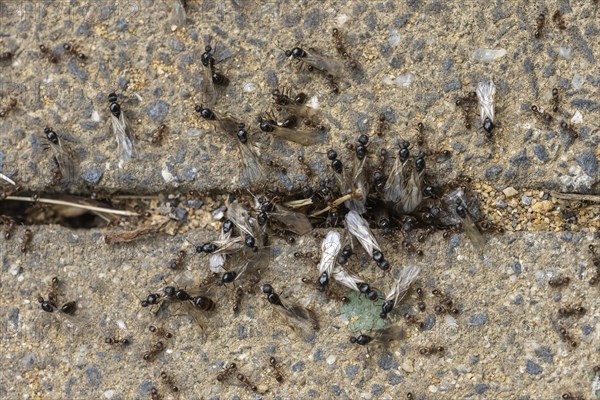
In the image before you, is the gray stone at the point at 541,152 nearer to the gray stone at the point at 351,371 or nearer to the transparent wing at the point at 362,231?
the transparent wing at the point at 362,231

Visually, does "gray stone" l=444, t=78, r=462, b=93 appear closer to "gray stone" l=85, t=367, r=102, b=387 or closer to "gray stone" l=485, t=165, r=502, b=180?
"gray stone" l=485, t=165, r=502, b=180

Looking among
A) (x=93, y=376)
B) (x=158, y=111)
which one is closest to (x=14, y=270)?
(x=93, y=376)

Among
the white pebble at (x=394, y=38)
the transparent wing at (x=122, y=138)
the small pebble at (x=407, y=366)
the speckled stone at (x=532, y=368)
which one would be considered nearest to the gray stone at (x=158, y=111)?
the transparent wing at (x=122, y=138)

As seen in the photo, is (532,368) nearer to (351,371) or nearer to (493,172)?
(351,371)

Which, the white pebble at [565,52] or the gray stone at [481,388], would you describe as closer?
the gray stone at [481,388]

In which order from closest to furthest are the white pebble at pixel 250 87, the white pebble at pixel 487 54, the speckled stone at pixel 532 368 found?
the speckled stone at pixel 532 368, the white pebble at pixel 487 54, the white pebble at pixel 250 87

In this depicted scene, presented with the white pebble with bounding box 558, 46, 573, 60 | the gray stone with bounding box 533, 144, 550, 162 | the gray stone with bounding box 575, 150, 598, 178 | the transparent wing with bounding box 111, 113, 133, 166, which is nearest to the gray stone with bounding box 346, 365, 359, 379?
the gray stone with bounding box 533, 144, 550, 162
